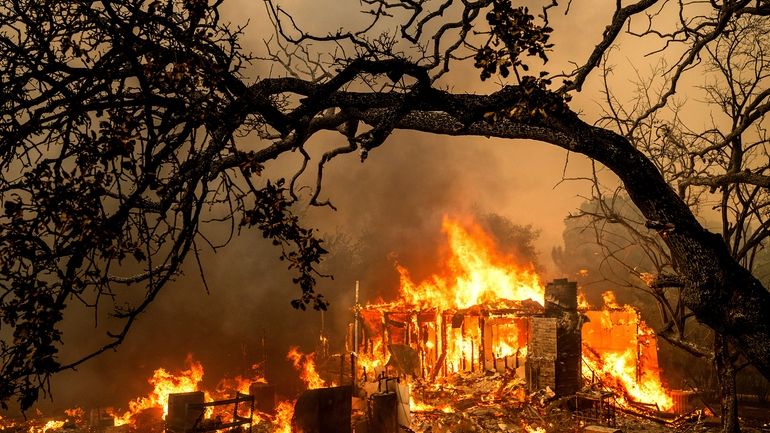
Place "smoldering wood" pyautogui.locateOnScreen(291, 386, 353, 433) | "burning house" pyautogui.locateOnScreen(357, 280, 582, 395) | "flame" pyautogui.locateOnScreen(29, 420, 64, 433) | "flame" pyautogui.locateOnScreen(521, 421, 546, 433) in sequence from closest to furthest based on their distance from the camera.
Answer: "smoldering wood" pyautogui.locateOnScreen(291, 386, 353, 433) → "flame" pyautogui.locateOnScreen(521, 421, 546, 433) → "burning house" pyautogui.locateOnScreen(357, 280, 582, 395) → "flame" pyautogui.locateOnScreen(29, 420, 64, 433)

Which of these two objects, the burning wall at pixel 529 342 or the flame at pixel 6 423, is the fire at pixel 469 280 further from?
the flame at pixel 6 423

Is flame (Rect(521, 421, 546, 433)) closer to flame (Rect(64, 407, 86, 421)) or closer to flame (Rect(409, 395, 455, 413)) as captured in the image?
flame (Rect(409, 395, 455, 413))

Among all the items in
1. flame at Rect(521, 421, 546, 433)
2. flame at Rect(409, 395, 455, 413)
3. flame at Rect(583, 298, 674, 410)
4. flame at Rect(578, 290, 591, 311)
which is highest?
flame at Rect(578, 290, 591, 311)

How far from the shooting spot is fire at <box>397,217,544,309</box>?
41.4 m

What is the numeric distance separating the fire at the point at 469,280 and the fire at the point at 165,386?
18.4 meters

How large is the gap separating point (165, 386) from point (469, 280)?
27426 mm

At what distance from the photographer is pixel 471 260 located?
47.6 m

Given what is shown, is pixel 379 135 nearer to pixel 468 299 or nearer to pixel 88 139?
pixel 88 139

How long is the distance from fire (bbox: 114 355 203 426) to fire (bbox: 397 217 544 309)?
18.4 m

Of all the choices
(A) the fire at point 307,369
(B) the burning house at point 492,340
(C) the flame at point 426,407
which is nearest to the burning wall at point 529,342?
(B) the burning house at point 492,340

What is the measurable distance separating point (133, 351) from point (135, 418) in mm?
14343

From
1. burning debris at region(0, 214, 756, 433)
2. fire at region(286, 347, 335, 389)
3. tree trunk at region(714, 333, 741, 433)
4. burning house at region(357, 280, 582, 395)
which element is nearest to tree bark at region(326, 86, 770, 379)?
tree trunk at region(714, 333, 741, 433)

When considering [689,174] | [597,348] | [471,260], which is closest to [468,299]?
[471,260]

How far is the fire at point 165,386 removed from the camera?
25286 mm
